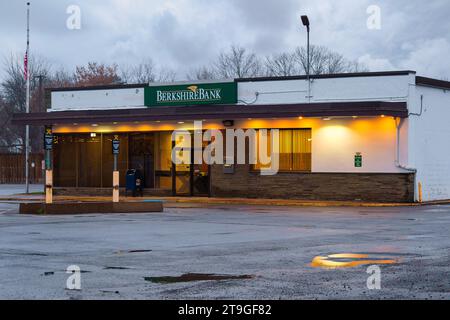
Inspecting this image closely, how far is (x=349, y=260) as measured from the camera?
1275cm

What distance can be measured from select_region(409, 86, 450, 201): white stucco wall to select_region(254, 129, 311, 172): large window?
4725 millimetres

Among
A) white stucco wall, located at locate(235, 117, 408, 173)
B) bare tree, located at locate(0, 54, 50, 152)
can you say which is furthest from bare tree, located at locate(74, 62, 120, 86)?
white stucco wall, located at locate(235, 117, 408, 173)

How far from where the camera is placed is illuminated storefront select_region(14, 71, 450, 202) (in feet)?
112

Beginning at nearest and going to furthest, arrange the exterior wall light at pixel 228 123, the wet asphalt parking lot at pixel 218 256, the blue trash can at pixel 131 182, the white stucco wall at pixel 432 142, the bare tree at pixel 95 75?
the wet asphalt parking lot at pixel 218 256 → the white stucco wall at pixel 432 142 → the exterior wall light at pixel 228 123 → the blue trash can at pixel 131 182 → the bare tree at pixel 95 75

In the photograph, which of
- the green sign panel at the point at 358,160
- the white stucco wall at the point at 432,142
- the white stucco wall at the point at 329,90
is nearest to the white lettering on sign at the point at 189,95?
the white stucco wall at the point at 329,90

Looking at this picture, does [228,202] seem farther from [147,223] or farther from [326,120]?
[147,223]

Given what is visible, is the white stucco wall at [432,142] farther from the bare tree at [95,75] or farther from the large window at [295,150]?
the bare tree at [95,75]

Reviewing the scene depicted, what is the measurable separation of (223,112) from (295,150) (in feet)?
12.5

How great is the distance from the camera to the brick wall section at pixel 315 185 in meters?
34.0

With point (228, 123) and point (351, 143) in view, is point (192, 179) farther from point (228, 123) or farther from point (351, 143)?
point (351, 143)

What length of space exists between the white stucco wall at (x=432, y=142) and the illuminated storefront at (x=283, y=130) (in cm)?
9

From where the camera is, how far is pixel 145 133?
130ft

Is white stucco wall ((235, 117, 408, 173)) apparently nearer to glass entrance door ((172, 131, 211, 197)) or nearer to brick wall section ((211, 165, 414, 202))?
brick wall section ((211, 165, 414, 202))
